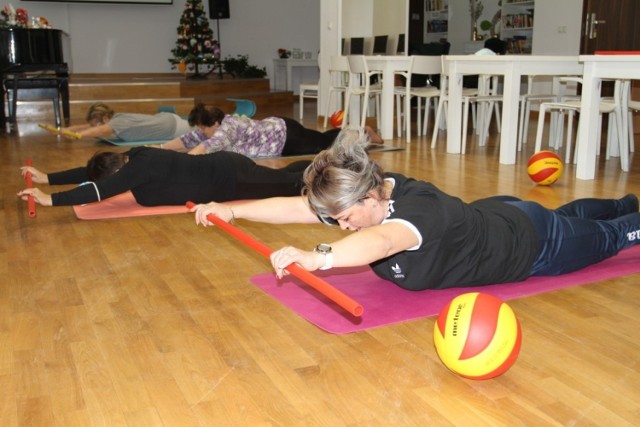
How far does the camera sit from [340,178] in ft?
6.20

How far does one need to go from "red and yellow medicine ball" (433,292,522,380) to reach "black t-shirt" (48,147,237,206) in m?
2.03

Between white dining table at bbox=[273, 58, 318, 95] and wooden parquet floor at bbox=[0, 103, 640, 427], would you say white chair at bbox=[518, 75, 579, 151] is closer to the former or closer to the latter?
wooden parquet floor at bbox=[0, 103, 640, 427]

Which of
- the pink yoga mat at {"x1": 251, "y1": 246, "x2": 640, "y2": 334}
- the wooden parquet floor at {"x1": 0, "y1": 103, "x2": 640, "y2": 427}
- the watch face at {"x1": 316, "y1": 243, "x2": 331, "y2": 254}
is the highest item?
the watch face at {"x1": 316, "y1": 243, "x2": 331, "y2": 254}

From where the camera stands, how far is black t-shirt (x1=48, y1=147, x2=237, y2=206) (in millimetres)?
3338

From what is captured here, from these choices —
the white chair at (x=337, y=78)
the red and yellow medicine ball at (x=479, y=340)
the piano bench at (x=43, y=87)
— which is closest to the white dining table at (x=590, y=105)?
the red and yellow medicine ball at (x=479, y=340)

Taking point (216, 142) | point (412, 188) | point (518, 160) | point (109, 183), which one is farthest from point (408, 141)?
point (412, 188)

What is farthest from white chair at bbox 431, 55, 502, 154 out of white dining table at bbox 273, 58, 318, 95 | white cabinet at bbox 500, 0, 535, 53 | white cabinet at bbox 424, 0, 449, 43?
white dining table at bbox 273, 58, 318, 95

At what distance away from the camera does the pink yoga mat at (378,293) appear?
7.40 feet

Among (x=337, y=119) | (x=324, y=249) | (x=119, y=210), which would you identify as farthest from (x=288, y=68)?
(x=324, y=249)

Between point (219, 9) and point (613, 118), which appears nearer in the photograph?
point (613, 118)

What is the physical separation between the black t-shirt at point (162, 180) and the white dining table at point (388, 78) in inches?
148

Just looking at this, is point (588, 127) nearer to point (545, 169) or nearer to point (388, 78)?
point (545, 169)

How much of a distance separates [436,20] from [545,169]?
852 centimetres

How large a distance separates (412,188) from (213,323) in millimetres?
788
